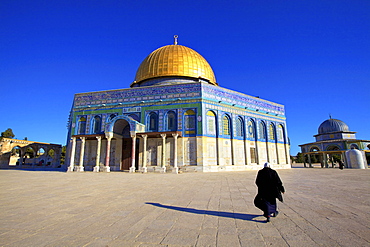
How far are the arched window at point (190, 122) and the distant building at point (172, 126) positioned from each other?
0.10 meters

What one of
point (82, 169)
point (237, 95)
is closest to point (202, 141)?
point (237, 95)

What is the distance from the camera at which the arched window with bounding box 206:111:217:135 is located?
21.2 metres

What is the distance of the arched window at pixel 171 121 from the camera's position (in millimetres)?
21406

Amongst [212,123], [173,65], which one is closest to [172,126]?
[212,123]

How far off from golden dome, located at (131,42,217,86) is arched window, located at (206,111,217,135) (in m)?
6.17

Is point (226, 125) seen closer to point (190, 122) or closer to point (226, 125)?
point (226, 125)

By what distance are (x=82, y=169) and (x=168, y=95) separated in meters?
12.0

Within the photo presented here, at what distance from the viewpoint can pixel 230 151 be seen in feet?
72.0

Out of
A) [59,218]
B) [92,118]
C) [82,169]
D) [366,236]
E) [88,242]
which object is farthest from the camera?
[92,118]

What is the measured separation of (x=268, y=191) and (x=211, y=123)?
57.6 ft

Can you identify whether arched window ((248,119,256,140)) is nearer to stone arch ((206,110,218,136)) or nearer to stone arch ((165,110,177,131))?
stone arch ((206,110,218,136))

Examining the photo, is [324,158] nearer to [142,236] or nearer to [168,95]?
→ [168,95]

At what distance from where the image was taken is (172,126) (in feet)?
70.4

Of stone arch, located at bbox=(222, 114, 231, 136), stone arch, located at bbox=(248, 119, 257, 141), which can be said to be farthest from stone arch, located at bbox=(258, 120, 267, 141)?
stone arch, located at bbox=(222, 114, 231, 136)
